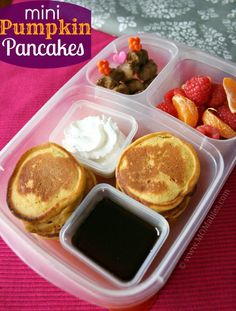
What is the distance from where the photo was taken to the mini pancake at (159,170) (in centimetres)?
97

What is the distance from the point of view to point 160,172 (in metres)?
1.01

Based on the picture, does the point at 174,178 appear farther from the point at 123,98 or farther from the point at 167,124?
the point at 123,98

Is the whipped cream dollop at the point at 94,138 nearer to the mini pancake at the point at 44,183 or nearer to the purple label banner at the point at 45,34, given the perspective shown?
the mini pancake at the point at 44,183

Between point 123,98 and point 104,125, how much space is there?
0.38 feet

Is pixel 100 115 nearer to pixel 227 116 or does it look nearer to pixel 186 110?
pixel 186 110

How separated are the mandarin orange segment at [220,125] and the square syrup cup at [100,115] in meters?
0.24

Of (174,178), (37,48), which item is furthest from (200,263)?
(37,48)

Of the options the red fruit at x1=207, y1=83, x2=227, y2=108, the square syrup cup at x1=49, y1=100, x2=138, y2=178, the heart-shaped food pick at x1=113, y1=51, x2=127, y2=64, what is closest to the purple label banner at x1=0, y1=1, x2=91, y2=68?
the heart-shaped food pick at x1=113, y1=51, x2=127, y2=64

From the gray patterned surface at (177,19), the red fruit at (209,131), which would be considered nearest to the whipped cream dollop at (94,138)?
the red fruit at (209,131)

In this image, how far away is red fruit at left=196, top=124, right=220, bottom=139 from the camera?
113cm

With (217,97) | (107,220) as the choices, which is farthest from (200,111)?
(107,220)

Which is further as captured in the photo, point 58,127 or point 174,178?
point 58,127

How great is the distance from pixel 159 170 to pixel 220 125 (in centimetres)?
29

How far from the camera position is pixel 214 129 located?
1145 millimetres
